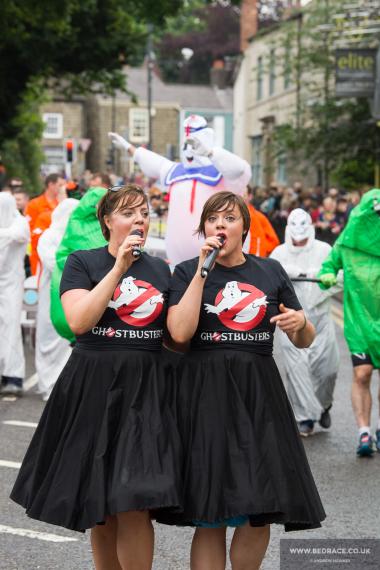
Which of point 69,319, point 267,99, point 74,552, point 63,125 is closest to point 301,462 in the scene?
point 69,319

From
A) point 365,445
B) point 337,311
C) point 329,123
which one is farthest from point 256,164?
point 365,445

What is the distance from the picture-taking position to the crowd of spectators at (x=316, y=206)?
22391mm

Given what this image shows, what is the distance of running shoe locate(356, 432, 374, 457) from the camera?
798 cm

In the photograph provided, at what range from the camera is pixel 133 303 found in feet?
14.2

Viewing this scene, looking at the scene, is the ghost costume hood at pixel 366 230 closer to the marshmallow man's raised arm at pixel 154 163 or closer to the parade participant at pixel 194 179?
the parade participant at pixel 194 179

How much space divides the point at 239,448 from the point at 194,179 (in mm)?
4387

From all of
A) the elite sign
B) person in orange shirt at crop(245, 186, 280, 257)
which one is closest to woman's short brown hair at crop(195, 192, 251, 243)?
person in orange shirt at crop(245, 186, 280, 257)

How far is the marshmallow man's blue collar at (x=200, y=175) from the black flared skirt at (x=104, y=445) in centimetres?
407

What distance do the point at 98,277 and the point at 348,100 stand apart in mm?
27002

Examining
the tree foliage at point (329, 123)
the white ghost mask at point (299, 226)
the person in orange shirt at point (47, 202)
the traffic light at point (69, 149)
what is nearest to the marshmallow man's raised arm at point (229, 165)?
the white ghost mask at point (299, 226)

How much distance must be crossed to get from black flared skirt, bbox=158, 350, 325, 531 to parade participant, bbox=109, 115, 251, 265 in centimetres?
391

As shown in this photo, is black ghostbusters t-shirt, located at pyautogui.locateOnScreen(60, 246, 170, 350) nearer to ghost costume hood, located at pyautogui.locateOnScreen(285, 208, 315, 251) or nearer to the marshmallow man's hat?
the marshmallow man's hat

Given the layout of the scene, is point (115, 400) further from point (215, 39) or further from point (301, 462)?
point (215, 39)

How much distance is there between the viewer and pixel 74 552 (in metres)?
5.72
